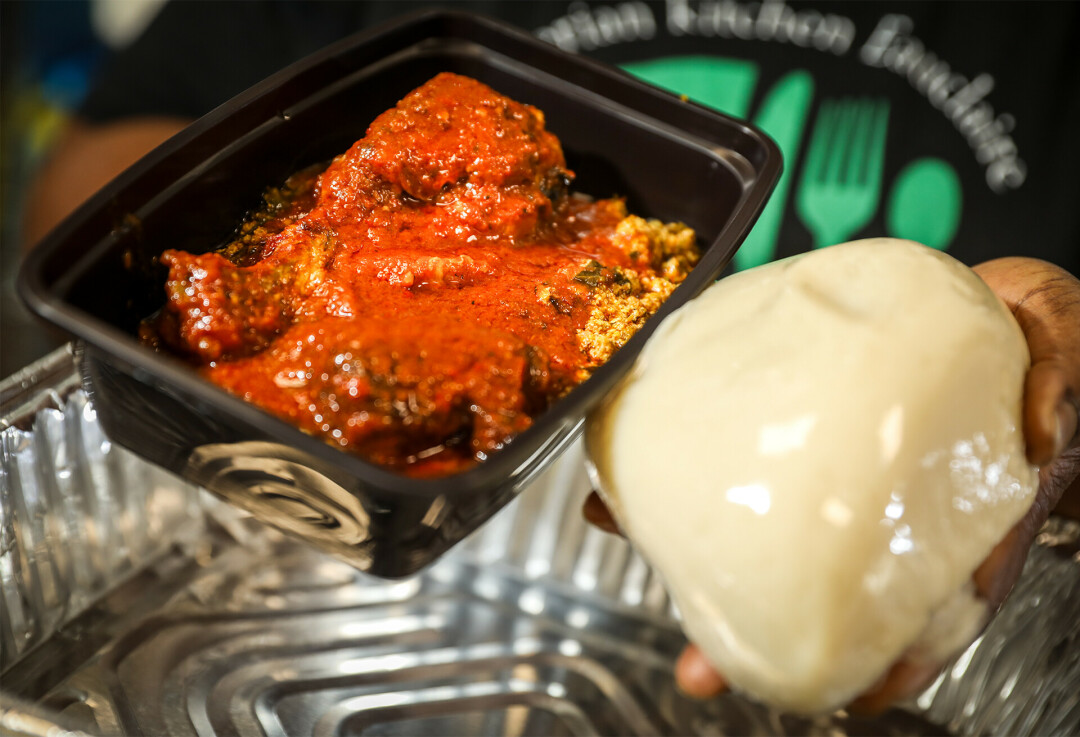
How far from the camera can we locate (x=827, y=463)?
0.49 metres

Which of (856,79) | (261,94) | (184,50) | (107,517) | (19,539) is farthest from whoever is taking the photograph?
(184,50)

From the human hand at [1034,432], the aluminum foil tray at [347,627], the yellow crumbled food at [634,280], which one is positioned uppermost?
the yellow crumbled food at [634,280]

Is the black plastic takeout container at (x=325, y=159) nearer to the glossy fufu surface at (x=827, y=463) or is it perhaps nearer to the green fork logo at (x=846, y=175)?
the glossy fufu surface at (x=827, y=463)

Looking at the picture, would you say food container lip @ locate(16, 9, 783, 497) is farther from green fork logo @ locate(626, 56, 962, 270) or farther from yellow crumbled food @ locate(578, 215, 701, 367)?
green fork logo @ locate(626, 56, 962, 270)

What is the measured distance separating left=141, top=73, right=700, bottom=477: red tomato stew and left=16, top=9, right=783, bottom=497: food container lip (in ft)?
0.12

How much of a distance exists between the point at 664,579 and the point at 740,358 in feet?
0.51

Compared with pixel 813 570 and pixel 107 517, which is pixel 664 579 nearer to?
pixel 813 570

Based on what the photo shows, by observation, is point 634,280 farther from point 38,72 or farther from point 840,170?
point 38,72

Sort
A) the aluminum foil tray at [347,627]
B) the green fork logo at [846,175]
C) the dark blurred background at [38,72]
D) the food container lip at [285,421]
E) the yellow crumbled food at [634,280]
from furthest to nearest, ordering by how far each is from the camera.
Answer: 1. the dark blurred background at [38,72]
2. the green fork logo at [846,175]
3. the aluminum foil tray at [347,627]
4. the yellow crumbled food at [634,280]
5. the food container lip at [285,421]

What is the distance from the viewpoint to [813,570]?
0.49 meters

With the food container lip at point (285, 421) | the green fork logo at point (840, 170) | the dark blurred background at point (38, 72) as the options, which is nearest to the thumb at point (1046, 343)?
the food container lip at point (285, 421)

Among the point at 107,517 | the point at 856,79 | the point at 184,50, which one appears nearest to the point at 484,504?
the point at 107,517

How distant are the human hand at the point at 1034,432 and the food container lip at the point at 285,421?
21 cm

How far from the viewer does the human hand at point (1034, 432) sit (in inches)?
21.5
